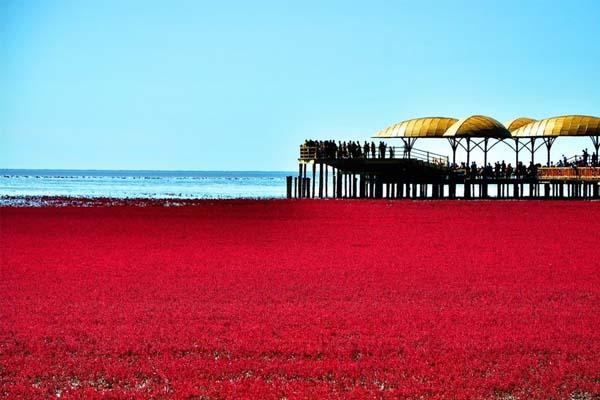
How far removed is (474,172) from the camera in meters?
68.8

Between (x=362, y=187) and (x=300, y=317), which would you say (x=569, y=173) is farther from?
(x=300, y=317)

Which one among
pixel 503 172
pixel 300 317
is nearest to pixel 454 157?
pixel 503 172

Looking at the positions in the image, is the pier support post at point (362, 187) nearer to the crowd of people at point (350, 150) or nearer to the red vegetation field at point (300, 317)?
the crowd of people at point (350, 150)

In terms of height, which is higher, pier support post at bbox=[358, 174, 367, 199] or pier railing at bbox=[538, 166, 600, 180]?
pier railing at bbox=[538, 166, 600, 180]

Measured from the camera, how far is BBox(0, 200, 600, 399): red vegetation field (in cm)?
1102

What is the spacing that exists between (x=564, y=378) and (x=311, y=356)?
3185 millimetres

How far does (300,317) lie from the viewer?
15.0m

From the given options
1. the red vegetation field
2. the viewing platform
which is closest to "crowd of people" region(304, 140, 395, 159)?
the viewing platform

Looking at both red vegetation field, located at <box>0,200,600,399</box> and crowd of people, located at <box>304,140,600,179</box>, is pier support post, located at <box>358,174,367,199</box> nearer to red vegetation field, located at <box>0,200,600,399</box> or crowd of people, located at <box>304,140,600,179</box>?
crowd of people, located at <box>304,140,600,179</box>

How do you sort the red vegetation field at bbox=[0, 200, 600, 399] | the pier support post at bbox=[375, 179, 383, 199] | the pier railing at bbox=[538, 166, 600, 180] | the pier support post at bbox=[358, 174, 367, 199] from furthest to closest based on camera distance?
the pier support post at bbox=[375, 179, 383, 199]
the pier support post at bbox=[358, 174, 367, 199]
the pier railing at bbox=[538, 166, 600, 180]
the red vegetation field at bbox=[0, 200, 600, 399]

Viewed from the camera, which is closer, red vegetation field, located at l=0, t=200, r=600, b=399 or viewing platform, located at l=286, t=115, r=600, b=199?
red vegetation field, located at l=0, t=200, r=600, b=399

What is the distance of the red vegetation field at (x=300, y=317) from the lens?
434 inches

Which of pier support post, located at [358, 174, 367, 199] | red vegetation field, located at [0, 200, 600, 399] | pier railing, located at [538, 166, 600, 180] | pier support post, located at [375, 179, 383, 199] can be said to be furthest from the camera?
pier support post, located at [375, 179, 383, 199]

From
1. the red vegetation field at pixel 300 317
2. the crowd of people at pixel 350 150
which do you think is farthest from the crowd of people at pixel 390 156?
the red vegetation field at pixel 300 317
